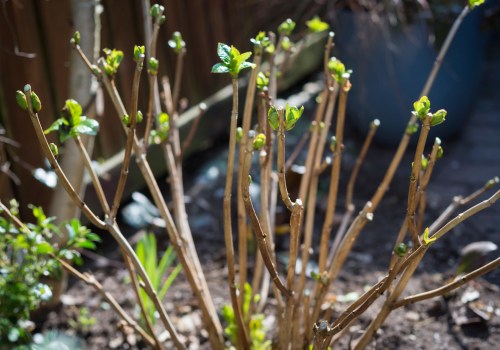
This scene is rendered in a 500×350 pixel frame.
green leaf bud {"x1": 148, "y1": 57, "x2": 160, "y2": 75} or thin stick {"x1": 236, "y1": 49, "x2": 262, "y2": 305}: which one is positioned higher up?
green leaf bud {"x1": 148, "y1": 57, "x2": 160, "y2": 75}

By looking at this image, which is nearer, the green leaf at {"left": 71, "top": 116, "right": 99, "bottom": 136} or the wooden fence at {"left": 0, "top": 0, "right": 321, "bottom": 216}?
the green leaf at {"left": 71, "top": 116, "right": 99, "bottom": 136}

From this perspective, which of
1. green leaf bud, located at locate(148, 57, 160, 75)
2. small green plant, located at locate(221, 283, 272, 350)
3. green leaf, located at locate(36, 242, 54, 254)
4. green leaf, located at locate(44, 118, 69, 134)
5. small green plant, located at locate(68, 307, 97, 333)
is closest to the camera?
green leaf, located at locate(44, 118, 69, 134)

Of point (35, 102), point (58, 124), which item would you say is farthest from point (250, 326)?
point (35, 102)

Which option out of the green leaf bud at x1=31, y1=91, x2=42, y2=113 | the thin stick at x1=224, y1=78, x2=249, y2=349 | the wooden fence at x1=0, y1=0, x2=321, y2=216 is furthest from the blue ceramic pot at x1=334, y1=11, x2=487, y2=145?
the green leaf bud at x1=31, y1=91, x2=42, y2=113

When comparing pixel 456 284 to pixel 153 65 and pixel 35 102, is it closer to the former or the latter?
pixel 153 65

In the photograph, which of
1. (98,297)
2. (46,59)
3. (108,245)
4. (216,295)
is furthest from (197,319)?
(46,59)

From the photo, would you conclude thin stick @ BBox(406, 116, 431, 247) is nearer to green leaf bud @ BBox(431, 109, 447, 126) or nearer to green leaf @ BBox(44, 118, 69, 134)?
green leaf bud @ BBox(431, 109, 447, 126)

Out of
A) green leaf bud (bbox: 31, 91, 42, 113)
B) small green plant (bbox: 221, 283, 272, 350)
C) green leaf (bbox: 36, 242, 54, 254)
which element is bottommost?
small green plant (bbox: 221, 283, 272, 350)

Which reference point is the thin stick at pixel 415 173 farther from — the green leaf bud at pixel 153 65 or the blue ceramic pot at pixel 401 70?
the blue ceramic pot at pixel 401 70

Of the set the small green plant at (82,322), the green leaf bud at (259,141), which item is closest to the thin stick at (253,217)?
the green leaf bud at (259,141)
